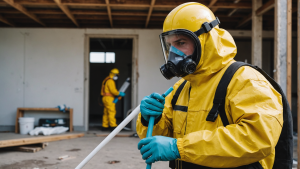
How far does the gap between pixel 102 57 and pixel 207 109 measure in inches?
463

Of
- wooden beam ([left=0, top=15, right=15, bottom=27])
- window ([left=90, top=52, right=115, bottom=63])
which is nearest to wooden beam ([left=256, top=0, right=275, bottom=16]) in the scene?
wooden beam ([left=0, top=15, right=15, bottom=27])

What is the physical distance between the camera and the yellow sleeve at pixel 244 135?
913 millimetres

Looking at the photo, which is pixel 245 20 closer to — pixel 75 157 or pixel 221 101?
pixel 75 157

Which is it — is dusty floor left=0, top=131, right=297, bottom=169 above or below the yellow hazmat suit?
below

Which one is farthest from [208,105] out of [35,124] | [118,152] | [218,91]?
[35,124]

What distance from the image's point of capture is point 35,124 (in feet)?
22.4

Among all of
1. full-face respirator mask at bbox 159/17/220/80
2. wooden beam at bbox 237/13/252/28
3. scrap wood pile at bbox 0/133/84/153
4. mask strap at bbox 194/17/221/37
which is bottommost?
scrap wood pile at bbox 0/133/84/153

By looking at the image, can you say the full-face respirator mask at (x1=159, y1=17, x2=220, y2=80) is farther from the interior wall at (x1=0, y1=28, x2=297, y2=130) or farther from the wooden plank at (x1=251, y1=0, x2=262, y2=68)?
the interior wall at (x1=0, y1=28, x2=297, y2=130)

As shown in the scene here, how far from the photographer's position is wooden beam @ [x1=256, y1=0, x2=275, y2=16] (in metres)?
4.13

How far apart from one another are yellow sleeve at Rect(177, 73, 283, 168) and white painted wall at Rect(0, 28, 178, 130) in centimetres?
598

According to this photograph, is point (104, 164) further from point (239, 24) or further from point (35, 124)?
point (239, 24)

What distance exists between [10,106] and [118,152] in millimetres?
4267

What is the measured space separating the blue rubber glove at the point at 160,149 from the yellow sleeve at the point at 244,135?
4 cm

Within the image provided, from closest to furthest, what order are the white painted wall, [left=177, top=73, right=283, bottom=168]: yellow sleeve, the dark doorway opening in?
[left=177, top=73, right=283, bottom=168]: yellow sleeve
the white painted wall
the dark doorway opening
